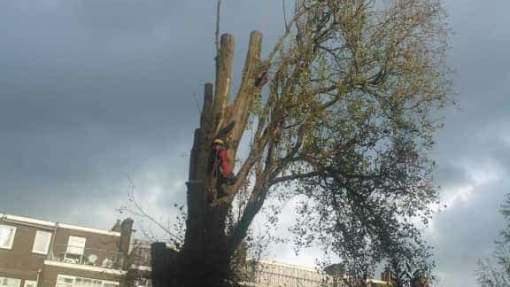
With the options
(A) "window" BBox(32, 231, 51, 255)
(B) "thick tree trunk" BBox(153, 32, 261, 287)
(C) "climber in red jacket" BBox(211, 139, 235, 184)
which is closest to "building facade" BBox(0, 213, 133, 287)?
(A) "window" BBox(32, 231, 51, 255)

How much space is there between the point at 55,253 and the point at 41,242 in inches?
64.5

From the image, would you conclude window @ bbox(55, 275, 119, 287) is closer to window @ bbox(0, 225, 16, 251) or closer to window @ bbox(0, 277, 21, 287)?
window @ bbox(0, 277, 21, 287)

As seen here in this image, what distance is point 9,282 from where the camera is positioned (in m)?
40.8

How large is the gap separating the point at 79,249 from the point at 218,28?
3128cm

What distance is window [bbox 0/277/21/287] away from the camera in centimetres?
4060

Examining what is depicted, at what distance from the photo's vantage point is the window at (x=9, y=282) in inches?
1599

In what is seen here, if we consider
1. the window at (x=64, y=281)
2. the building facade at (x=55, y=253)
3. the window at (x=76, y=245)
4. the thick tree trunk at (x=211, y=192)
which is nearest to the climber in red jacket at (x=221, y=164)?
the thick tree trunk at (x=211, y=192)

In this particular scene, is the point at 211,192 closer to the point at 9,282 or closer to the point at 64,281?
the point at 64,281

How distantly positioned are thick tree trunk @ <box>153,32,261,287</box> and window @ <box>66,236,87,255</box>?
101 feet

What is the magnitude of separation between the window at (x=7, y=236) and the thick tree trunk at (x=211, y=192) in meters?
31.7

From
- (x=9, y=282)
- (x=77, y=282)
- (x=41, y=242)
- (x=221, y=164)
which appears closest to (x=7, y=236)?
(x=41, y=242)

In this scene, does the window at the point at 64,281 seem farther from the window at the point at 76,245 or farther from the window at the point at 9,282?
the window at the point at 76,245

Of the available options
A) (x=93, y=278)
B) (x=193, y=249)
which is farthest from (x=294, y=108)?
(x=93, y=278)

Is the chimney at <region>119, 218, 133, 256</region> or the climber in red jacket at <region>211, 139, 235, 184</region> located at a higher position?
the chimney at <region>119, 218, 133, 256</region>
